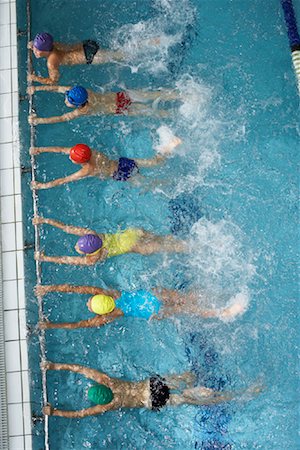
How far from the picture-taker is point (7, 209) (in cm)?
673

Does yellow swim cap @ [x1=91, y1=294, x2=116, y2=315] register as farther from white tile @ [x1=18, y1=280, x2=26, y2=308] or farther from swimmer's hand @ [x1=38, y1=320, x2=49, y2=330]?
white tile @ [x1=18, y1=280, x2=26, y2=308]

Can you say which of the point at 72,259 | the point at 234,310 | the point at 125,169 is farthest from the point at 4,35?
the point at 234,310

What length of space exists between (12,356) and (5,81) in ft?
10.2

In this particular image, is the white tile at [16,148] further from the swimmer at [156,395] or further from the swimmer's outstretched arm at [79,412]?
the swimmer's outstretched arm at [79,412]

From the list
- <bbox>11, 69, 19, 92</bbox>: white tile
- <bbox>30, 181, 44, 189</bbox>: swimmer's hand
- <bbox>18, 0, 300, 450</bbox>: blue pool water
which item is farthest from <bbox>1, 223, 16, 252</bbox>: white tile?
<bbox>11, 69, 19, 92</bbox>: white tile

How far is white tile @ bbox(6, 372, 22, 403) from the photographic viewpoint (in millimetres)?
6355

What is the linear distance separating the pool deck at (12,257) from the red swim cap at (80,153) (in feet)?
2.61

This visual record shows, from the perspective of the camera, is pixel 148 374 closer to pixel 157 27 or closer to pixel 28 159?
pixel 28 159

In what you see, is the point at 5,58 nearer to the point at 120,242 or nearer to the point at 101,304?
the point at 120,242

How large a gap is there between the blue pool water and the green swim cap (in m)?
0.33

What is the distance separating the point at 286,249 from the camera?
21.2 ft

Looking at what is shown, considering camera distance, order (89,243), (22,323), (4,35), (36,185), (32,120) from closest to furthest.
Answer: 1. (89,243)
2. (22,323)
3. (36,185)
4. (32,120)
5. (4,35)

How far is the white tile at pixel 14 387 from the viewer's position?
6.36m

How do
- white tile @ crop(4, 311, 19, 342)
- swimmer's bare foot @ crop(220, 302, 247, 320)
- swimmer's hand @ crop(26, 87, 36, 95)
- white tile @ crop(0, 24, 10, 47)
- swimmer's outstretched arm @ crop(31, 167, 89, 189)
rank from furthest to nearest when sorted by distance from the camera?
white tile @ crop(0, 24, 10, 47), swimmer's hand @ crop(26, 87, 36, 95), swimmer's outstretched arm @ crop(31, 167, 89, 189), white tile @ crop(4, 311, 19, 342), swimmer's bare foot @ crop(220, 302, 247, 320)
